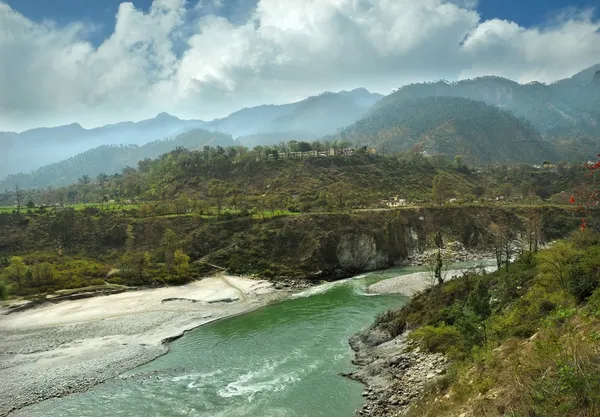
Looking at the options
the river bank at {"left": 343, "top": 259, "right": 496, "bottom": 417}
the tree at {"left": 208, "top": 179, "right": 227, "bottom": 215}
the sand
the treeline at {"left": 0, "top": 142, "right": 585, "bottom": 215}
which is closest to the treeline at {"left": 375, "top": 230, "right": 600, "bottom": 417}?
the river bank at {"left": 343, "top": 259, "right": 496, "bottom": 417}

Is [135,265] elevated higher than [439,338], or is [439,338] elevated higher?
[135,265]

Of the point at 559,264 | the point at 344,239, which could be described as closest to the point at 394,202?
the point at 344,239

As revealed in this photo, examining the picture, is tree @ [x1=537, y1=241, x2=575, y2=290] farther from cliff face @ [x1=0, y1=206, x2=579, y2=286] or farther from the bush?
cliff face @ [x1=0, y1=206, x2=579, y2=286]

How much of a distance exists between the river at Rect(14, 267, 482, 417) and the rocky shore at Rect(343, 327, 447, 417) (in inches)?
41.6

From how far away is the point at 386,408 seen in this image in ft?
81.5

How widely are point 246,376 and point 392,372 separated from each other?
11.9 metres

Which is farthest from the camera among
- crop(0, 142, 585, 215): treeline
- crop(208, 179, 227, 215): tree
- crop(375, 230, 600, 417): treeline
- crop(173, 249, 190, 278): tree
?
crop(0, 142, 585, 215): treeline

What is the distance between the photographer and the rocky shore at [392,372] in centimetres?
2505

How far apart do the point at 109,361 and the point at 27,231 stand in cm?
6337

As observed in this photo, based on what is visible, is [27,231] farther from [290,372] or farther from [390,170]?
[390,170]

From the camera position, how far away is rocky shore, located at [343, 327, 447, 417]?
25047mm

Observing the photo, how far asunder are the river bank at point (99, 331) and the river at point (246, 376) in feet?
7.40

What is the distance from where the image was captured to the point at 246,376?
3200cm

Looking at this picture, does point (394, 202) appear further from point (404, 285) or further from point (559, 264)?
point (559, 264)
